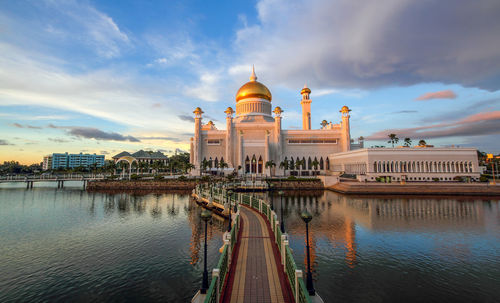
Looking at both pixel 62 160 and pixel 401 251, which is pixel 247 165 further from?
pixel 62 160

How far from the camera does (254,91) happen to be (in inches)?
3073

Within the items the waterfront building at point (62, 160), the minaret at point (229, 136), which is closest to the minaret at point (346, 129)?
the minaret at point (229, 136)

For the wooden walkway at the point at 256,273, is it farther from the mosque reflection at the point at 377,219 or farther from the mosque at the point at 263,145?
the mosque at the point at 263,145

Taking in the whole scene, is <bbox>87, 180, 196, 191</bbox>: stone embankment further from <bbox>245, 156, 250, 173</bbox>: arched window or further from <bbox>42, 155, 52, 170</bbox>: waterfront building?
<bbox>42, 155, 52, 170</bbox>: waterfront building

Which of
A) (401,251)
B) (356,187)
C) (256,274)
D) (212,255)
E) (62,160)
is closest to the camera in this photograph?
(256,274)

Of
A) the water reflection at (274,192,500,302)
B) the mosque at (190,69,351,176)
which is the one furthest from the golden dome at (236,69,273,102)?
the water reflection at (274,192,500,302)

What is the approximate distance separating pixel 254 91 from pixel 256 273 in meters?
73.3

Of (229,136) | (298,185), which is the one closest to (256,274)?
(298,185)

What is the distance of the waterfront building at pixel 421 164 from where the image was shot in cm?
4978

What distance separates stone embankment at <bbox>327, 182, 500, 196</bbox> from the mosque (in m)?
24.1

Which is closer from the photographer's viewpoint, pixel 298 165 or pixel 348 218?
pixel 348 218

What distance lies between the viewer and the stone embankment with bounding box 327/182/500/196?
40.2 m

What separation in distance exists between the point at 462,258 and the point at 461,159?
49315 mm

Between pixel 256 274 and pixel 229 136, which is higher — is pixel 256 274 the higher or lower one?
the lower one
